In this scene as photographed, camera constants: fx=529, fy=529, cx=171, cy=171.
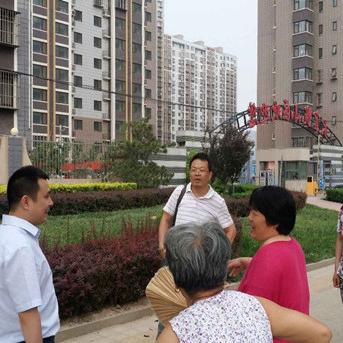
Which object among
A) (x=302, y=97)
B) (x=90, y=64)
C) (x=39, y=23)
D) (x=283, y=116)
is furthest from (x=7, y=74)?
(x=302, y=97)

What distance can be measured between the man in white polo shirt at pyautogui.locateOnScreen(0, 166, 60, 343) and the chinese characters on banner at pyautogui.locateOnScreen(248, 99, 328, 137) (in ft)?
89.1

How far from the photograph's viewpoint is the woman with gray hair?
1515 mm

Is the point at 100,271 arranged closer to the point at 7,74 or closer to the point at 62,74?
the point at 7,74

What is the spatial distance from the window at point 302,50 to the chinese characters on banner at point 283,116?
15438 millimetres

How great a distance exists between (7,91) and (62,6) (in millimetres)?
27226

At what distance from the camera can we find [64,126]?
168 ft

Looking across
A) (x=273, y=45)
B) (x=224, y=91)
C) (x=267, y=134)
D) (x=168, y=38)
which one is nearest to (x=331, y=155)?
(x=267, y=134)

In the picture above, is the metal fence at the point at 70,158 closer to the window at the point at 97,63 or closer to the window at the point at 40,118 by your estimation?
the window at the point at 40,118

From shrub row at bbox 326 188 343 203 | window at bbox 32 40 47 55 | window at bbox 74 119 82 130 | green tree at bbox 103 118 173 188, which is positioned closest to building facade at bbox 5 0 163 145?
window at bbox 32 40 47 55

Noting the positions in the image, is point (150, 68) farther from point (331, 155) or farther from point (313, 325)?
point (313, 325)

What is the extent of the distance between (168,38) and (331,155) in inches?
2539

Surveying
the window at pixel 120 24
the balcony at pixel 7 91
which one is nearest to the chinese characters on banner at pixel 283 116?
the balcony at pixel 7 91

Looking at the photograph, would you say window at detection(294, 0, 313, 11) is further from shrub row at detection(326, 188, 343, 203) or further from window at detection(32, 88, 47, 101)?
shrub row at detection(326, 188, 343, 203)

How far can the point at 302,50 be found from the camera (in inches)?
1998
